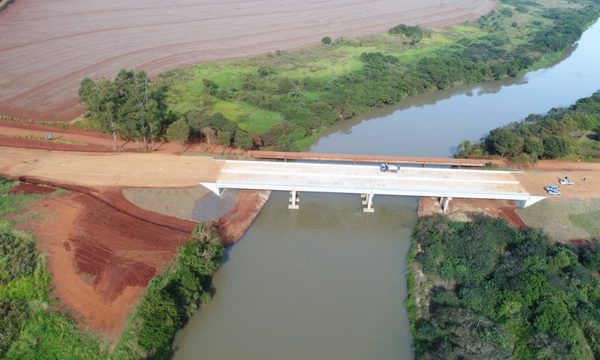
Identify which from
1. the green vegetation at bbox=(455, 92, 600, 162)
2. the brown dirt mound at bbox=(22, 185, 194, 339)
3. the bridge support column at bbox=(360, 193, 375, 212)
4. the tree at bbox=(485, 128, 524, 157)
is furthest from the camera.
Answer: the green vegetation at bbox=(455, 92, 600, 162)

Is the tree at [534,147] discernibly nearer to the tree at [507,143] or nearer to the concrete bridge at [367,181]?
the tree at [507,143]

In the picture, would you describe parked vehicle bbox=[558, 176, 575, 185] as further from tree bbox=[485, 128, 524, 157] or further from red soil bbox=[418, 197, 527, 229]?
red soil bbox=[418, 197, 527, 229]

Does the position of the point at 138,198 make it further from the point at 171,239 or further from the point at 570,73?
the point at 570,73

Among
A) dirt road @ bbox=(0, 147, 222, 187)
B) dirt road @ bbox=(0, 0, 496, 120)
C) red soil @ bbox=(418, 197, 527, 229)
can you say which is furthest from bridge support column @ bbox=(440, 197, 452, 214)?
dirt road @ bbox=(0, 0, 496, 120)

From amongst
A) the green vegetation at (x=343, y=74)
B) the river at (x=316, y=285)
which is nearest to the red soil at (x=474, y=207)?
the river at (x=316, y=285)

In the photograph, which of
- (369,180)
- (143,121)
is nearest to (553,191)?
(369,180)

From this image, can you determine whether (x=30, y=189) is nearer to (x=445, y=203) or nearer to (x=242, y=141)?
(x=242, y=141)

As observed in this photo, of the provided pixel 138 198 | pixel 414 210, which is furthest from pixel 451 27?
pixel 138 198
